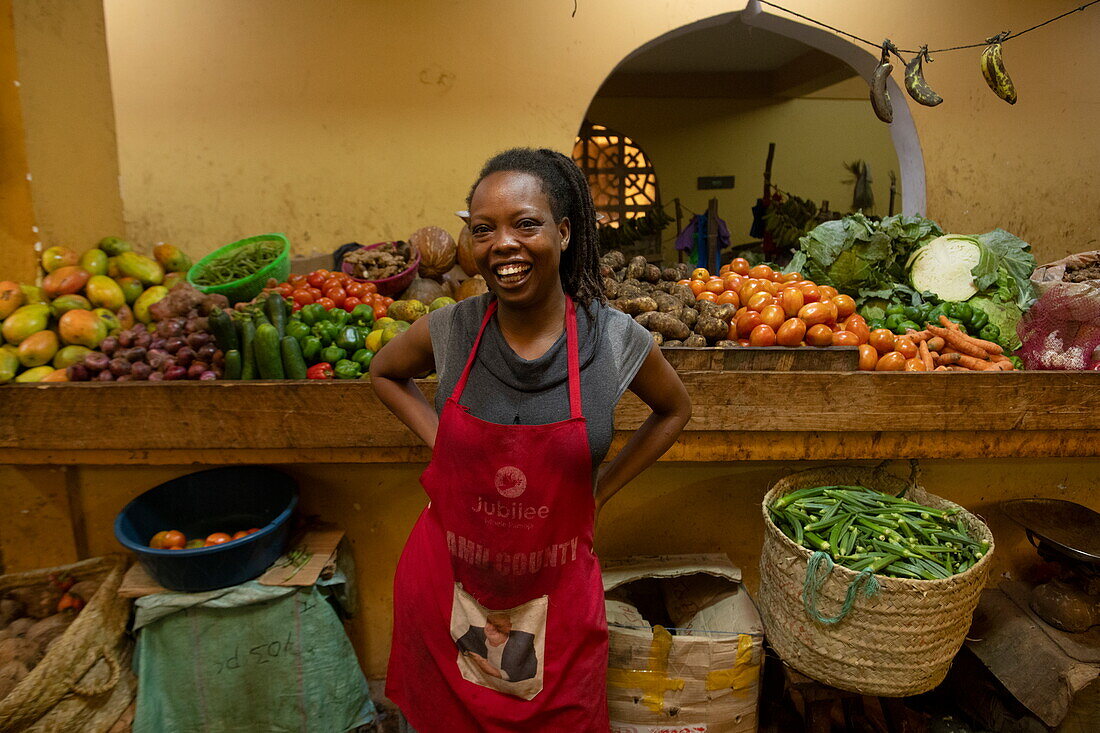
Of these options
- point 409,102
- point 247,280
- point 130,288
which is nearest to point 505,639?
point 247,280

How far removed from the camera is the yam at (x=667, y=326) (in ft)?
9.18

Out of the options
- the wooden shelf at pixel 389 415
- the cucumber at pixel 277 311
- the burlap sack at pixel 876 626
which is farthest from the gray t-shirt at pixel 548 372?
the cucumber at pixel 277 311

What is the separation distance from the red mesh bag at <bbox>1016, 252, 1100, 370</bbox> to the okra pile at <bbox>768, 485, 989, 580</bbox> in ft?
4.11

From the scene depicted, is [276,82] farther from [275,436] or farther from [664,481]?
[664,481]

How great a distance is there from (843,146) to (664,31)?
7.61 meters

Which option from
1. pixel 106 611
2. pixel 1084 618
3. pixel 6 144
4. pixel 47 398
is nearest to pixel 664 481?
pixel 1084 618

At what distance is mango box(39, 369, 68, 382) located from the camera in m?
2.68

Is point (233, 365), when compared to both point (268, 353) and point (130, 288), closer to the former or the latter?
point (268, 353)

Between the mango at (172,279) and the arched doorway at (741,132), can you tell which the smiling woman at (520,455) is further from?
the arched doorway at (741,132)

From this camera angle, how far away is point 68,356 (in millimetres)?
2873

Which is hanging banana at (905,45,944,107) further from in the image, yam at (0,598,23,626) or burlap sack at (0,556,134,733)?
yam at (0,598,23,626)

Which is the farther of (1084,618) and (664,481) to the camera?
(664,481)

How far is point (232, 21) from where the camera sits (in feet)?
15.8

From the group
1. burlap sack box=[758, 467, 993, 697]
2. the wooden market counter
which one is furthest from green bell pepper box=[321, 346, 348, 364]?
burlap sack box=[758, 467, 993, 697]
